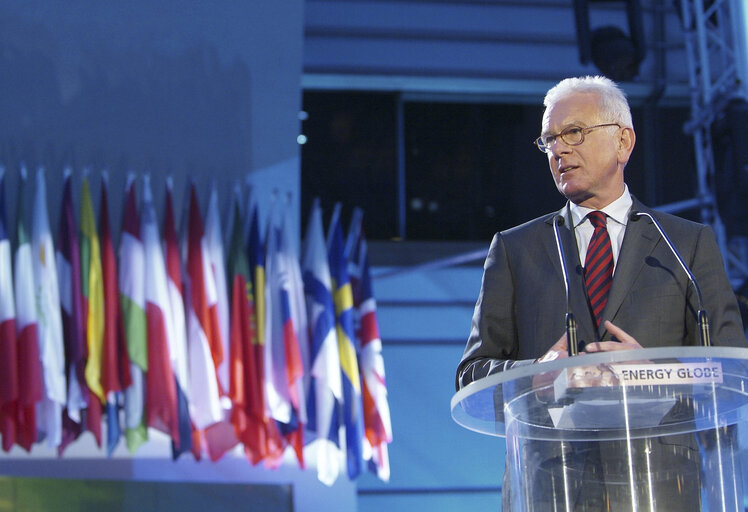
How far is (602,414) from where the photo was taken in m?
1.71

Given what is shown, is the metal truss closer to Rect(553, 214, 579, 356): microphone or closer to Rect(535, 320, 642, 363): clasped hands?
Rect(553, 214, 579, 356): microphone

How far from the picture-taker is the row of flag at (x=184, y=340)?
633cm

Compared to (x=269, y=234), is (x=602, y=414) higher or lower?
lower

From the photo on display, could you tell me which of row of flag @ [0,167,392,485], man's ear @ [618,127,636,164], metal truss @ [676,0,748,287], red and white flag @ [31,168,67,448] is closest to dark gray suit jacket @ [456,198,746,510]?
man's ear @ [618,127,636,164]

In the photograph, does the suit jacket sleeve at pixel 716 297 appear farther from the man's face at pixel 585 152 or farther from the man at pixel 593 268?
the man's face at pixel 585 152

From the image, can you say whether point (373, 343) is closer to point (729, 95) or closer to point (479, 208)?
point (479, 208)

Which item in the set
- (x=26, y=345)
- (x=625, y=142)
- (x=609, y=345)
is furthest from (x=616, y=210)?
(x=26, y=345)

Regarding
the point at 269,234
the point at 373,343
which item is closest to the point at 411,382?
the point at 373,343

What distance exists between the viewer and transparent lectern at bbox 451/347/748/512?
5.34 feet

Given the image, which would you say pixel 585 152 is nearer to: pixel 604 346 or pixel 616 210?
pixel 616 210

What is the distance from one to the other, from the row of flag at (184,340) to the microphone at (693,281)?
464 centimetres

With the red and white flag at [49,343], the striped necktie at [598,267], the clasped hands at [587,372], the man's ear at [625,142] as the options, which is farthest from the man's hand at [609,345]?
the red and white flag at [49,343]

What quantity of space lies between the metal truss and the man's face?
5.36 metres

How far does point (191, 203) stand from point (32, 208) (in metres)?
1.05
